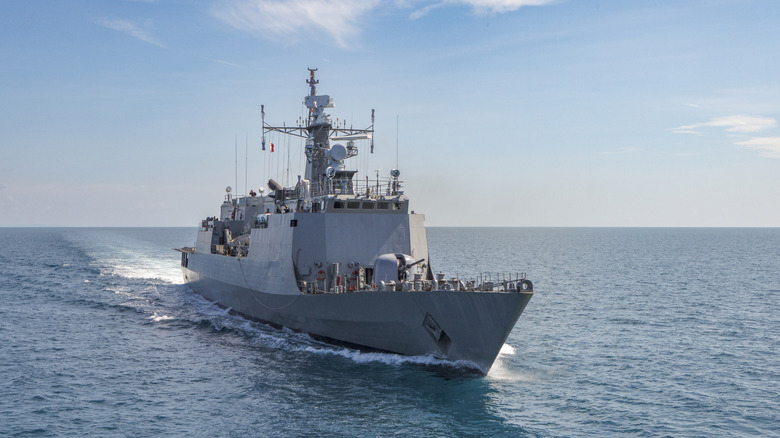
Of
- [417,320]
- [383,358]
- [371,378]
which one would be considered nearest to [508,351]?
[417,320]

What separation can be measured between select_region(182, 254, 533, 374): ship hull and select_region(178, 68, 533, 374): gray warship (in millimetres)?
35

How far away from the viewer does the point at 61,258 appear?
6388cm

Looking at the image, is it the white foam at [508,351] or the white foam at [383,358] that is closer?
the white foam at [383,358]

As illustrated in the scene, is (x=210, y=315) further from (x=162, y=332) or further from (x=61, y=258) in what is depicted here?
(x=61, y=258)

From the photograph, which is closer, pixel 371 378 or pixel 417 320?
pixel 371 378

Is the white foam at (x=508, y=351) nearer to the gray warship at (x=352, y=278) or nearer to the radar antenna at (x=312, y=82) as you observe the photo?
the gray warship at (x=352, y=278)

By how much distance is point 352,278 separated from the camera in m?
23.1

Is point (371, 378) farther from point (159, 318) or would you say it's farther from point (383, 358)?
point (159, 318)

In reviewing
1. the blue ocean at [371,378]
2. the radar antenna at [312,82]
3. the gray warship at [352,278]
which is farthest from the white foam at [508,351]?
the radar antenna at [312,82]

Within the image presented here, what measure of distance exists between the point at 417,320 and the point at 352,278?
461cm

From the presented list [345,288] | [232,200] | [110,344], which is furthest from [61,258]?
[345,288]

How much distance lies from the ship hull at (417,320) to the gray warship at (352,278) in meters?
0.03

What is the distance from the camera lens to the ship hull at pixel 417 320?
17672mm

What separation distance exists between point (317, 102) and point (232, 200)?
12.6 metres
